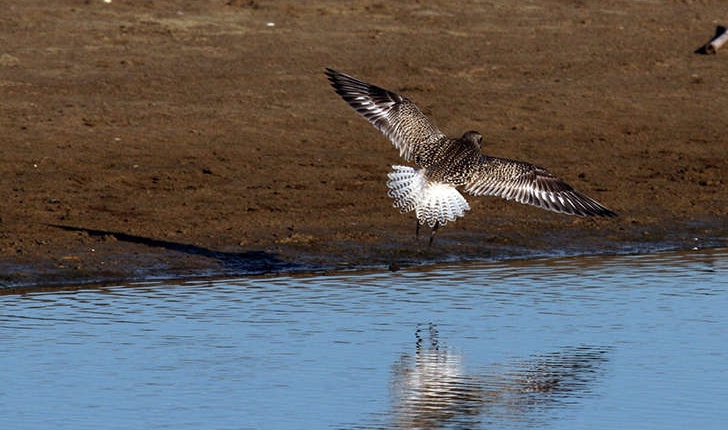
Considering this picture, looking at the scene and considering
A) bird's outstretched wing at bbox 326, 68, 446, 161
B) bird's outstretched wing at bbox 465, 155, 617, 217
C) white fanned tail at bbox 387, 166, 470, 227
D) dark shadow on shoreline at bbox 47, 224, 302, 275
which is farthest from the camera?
bird's outstretched wing at bbox 326, 68, 446, 161

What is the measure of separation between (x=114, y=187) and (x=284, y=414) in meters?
6.38

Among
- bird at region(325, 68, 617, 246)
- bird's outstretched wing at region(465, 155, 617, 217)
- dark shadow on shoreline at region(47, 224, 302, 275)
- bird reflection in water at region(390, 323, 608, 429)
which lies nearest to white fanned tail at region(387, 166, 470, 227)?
bird at region(325, 68, 617, 246)

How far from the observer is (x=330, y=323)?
394 inches

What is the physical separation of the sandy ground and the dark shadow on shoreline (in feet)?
0.10

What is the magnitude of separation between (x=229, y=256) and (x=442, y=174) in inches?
70.7

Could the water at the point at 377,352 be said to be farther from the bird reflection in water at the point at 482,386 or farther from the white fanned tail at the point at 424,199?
the white fanned tail at the point at 424,199

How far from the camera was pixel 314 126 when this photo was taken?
53.1 feet

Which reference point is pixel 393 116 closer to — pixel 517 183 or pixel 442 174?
pixel 442 174

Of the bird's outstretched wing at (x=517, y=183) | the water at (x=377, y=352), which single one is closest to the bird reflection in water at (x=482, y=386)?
the water at (x=377, y=352)

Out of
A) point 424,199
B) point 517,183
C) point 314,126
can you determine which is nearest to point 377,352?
point 424,199

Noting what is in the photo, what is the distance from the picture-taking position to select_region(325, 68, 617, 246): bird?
38.1 ft

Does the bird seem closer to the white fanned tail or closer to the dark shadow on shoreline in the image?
the white fanned tail

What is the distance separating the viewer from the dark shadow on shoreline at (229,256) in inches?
471

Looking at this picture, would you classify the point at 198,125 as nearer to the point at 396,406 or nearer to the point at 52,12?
the point at 52,12
